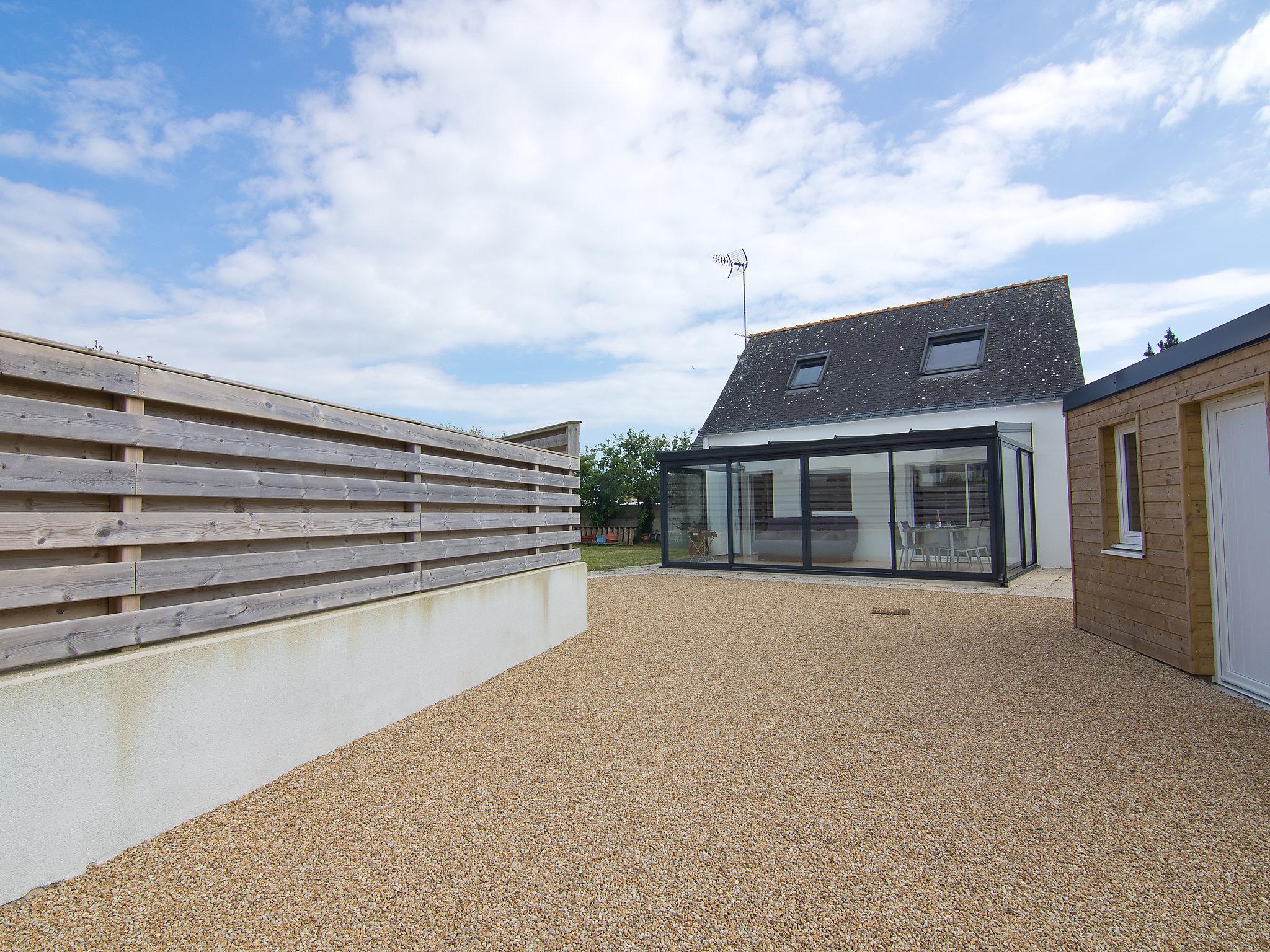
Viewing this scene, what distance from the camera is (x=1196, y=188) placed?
1238 centimetres

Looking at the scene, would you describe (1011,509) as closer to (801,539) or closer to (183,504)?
(801,539)

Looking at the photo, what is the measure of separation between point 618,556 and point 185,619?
15.4 metres

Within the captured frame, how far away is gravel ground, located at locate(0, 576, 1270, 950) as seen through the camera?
6.86 ft

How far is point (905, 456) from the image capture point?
38.5 ft

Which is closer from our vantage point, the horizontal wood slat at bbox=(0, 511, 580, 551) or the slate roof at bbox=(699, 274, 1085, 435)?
the horizontal wood slat at bbox=(0, 511, 580, 551)

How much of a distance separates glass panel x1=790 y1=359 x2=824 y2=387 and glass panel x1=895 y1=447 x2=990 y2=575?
20.0 feet

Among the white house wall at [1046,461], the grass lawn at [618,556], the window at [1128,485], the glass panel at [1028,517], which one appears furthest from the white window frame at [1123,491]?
the grass lawn at [618,556]

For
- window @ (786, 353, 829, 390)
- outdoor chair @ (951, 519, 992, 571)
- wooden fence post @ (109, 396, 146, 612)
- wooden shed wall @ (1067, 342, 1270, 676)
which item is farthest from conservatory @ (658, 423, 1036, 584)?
wooden fence post @ (109, 396, 146, 612)

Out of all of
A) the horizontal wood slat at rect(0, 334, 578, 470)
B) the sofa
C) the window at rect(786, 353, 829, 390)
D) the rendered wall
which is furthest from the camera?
the window at rect(786, 353, 829, 390)

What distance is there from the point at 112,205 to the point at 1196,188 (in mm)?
17537

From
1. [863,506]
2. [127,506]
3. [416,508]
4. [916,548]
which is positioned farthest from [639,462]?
[127,506]

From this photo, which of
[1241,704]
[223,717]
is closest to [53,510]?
[223,717]

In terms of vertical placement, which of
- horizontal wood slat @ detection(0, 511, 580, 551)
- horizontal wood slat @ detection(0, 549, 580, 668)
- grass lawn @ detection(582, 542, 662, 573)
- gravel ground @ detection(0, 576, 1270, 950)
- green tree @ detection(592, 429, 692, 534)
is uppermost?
green tree @ detection(592, 429, 692, 534)

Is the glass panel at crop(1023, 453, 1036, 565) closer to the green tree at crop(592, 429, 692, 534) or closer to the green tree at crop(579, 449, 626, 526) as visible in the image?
the green tree at crop(592, 429, 692, 534)
